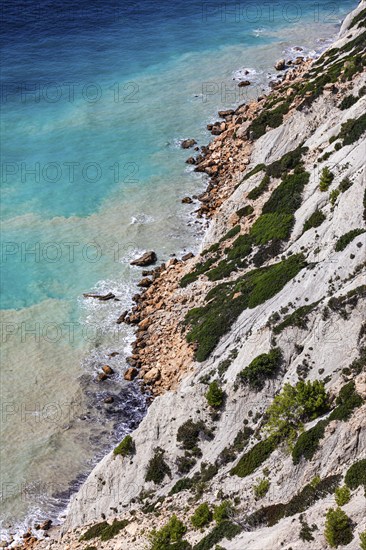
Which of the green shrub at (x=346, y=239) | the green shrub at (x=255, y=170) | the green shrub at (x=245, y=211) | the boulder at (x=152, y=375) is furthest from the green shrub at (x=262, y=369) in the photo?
the green shrub at (x=255, y=170)

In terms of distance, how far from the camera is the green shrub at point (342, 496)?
27.4 meters

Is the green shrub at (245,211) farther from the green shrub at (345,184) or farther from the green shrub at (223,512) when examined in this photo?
the green shrub at (223,512)

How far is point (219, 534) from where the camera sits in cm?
3077

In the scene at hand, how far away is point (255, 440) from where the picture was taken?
3512 cm

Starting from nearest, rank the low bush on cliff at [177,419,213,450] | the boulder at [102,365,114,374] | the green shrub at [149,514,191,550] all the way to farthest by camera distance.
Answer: the green shrub at [149,514,191,550] < the low bush on cliff at [177,419,213,450] < the boulder at [102,365,114,374]

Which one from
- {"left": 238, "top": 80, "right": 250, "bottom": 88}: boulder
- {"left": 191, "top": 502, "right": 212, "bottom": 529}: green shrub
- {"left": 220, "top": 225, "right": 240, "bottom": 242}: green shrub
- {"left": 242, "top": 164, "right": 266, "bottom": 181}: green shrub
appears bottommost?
{"left": 191, "top": 502, "right": 212, "bottom": 529}: green shrub

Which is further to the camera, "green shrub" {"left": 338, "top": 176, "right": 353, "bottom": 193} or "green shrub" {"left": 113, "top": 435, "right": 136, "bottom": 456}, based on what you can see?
"green shrub" {"left": 338, "top": 176, "right": 353, "bottom": 193}

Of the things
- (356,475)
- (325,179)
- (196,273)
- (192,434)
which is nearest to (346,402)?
(356,475)

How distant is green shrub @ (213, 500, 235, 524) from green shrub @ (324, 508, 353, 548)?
6377mm

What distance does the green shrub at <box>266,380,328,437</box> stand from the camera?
33125 millimetres

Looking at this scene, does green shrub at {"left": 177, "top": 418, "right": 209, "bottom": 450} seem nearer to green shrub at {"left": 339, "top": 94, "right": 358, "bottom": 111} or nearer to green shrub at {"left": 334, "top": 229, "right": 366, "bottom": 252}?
green shrub at {"left": 334, "top": 229, "right": 366, "bottom": 252}

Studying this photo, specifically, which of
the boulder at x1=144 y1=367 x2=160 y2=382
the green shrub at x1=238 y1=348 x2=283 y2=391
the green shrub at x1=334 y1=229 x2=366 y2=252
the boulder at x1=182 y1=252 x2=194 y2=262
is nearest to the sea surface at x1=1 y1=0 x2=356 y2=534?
the boulder at x1=144 y1=367 x2=160 y2=382

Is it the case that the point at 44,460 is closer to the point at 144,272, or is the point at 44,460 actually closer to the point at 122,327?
the point at 122,327

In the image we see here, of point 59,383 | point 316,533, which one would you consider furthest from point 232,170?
point 316,533
